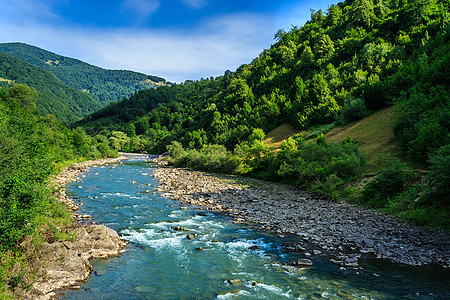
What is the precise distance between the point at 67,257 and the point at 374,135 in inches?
1522

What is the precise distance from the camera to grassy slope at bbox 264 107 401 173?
31234 mm

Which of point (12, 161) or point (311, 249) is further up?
point (12, 161)

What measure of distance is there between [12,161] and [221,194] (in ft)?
66.7

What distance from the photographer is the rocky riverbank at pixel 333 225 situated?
13.4 meters

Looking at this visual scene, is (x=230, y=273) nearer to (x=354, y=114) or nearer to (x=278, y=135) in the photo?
(x=354, y=114)

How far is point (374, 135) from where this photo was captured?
37.5 m

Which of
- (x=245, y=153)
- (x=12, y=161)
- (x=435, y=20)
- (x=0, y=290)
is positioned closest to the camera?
(x=0, y=290)

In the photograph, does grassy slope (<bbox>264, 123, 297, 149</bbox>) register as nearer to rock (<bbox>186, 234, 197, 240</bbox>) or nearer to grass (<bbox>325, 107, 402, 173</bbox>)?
grass (<bbox>325, 107, 402, 173</bbox>)

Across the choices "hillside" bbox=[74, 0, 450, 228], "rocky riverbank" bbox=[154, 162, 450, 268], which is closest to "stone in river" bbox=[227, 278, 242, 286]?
"rocky riverbank" bbox=[154, 162, 450, 268]

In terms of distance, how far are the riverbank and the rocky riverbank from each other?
32.6ft

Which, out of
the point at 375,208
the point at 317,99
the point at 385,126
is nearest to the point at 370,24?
the point at 317,99

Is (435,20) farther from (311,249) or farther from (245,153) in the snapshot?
A: (311,249)

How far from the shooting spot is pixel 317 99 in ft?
208

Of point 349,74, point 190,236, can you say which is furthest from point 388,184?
point 349,74
